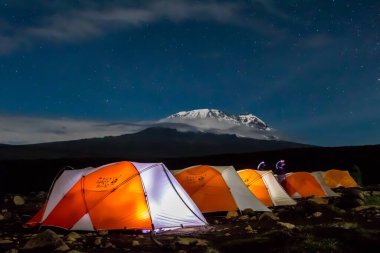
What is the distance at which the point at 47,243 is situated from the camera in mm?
10273

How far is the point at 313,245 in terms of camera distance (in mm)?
9766

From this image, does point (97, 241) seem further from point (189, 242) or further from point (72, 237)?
point (189, 242)

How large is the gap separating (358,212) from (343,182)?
1837 cm

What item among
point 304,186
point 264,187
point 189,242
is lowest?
point 189,242

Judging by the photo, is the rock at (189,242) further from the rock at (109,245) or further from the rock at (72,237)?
the rock at (72,237)

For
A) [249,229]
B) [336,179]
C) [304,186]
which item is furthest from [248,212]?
[336,179]

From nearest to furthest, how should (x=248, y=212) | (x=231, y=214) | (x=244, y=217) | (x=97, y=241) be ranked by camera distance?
(x=97, y=241), (x=244, y=217), (x=231, y=214), (x=248, y=212)

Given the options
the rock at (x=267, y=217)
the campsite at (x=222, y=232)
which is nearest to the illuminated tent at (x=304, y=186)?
the campsite at (x=222, y=232)

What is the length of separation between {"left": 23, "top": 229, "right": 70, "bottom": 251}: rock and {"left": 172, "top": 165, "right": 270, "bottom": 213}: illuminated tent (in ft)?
25.6

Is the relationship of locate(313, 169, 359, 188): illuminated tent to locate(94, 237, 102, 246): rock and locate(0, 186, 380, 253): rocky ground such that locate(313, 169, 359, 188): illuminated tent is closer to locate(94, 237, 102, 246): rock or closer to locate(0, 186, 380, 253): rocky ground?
locate(0, 186, 380, 253): rocky ground

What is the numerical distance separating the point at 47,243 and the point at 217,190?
830 cm

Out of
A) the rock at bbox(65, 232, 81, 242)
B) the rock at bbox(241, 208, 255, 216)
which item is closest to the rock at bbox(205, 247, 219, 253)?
the rock at bbox(65, 232, 81, 242)

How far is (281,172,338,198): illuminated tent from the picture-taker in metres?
25.5

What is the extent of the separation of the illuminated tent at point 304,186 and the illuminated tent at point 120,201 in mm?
12500
